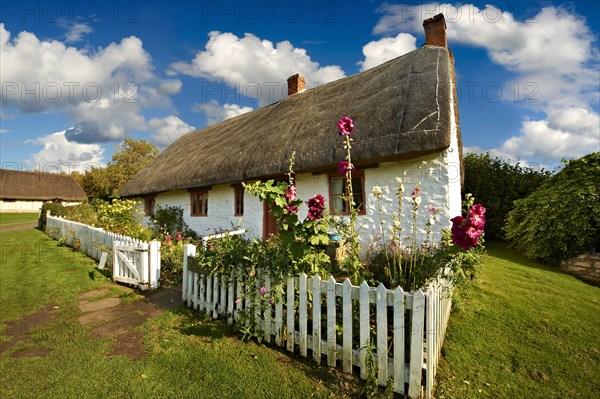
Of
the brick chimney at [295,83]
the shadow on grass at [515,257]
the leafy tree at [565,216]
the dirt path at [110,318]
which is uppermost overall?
the brick chimney at [295,83]

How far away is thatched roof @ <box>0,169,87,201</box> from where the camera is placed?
115ft

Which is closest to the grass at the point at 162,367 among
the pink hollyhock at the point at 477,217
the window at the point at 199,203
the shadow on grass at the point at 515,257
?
the pink hollyhock at the point at 477,217

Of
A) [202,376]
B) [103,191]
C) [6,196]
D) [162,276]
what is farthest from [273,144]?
[6,196]

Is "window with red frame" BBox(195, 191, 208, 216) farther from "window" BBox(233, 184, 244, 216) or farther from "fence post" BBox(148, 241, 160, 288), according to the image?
"fence post" BBox(148, 241, 160, 288)

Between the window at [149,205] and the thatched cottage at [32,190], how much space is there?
2513cm

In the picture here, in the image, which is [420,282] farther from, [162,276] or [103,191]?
[103,191]

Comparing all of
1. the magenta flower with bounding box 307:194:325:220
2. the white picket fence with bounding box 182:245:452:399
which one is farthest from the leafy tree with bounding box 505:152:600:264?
the magenta flower with bounding box 307:194:325:220

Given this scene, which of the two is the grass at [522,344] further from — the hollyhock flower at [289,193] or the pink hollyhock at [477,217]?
the hollyhock flower at [289,193]

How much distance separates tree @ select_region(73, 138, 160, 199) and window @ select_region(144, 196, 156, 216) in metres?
24.1

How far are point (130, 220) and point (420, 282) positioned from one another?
9.72m

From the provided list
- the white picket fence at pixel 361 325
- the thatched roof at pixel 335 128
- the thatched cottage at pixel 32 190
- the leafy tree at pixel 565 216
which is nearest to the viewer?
the white picket fence at pixel 361 325

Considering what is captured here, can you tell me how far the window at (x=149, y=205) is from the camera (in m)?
14.4

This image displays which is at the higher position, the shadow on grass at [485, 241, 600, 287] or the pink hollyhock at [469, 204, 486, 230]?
the pink hollyhock at [469, 204, 486, 230]

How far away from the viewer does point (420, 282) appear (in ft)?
12.1
